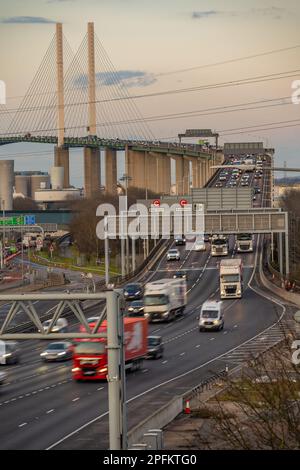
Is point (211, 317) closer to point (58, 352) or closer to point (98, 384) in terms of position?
point (58, 352)

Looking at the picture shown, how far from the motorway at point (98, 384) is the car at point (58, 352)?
543 mm

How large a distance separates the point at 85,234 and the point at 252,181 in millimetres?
35867

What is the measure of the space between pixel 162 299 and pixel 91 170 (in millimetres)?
111405

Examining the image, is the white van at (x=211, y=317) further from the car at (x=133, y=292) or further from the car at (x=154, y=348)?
the car at (x=133, y=292)

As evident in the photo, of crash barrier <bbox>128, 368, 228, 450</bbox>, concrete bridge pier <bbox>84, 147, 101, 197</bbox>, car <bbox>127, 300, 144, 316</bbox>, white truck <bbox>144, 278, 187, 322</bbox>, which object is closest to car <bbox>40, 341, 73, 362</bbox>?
crash barrier <bbox>128, 368, 228, 450</bbox>

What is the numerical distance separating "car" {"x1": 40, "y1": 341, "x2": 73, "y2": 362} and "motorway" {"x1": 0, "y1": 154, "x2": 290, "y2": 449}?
54cm

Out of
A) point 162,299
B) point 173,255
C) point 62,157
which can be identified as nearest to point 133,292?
point 162,299

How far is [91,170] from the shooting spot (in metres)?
177

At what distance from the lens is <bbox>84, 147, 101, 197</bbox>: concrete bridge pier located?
6727 inches

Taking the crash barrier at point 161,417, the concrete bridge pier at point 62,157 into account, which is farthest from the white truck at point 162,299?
the concrete bridge pier at point 62,157

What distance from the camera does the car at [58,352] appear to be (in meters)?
50.2

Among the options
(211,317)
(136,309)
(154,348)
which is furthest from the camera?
(136,309)

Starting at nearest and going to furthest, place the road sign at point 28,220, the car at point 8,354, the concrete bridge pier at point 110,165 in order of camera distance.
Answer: the car at point 8,354
the road sign at point 28,220
the concrete bridge pier at point 110,165
